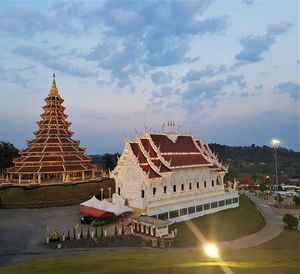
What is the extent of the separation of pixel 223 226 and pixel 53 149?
28.8 m

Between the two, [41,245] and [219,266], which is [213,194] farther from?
[219,266]

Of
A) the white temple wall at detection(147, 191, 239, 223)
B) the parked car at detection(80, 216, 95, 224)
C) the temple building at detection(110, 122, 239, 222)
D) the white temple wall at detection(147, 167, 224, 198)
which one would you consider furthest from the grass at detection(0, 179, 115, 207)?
the white temple wall at detection(147, 191, 239, 223)

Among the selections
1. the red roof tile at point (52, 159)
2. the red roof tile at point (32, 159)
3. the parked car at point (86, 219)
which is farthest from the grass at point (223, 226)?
the red roof tile at point (32, 159)

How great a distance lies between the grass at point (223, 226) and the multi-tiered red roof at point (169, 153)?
6068mm

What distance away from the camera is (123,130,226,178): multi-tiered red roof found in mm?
36688

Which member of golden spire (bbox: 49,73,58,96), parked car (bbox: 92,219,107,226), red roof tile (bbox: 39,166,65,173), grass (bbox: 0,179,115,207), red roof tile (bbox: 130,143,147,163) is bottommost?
parked car (bbox: 92,219,107,226)

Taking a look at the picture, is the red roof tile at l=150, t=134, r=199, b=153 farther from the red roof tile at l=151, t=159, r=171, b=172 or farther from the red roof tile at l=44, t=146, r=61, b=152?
the red roof tile at l=44, t=146, r=61, b=152

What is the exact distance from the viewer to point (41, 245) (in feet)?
90.1

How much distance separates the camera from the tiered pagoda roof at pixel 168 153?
120ft

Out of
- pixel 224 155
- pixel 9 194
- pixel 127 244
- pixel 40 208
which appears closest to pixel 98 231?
pixel 127 244

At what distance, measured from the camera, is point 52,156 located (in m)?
51.0

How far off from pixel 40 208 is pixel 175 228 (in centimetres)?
1838

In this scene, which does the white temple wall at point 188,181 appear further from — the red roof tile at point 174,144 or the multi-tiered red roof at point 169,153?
the red roof tile at point 174,144

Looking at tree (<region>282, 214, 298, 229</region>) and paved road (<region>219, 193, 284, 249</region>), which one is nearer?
paved road (<region>219, 193, 284, 249</region>)
